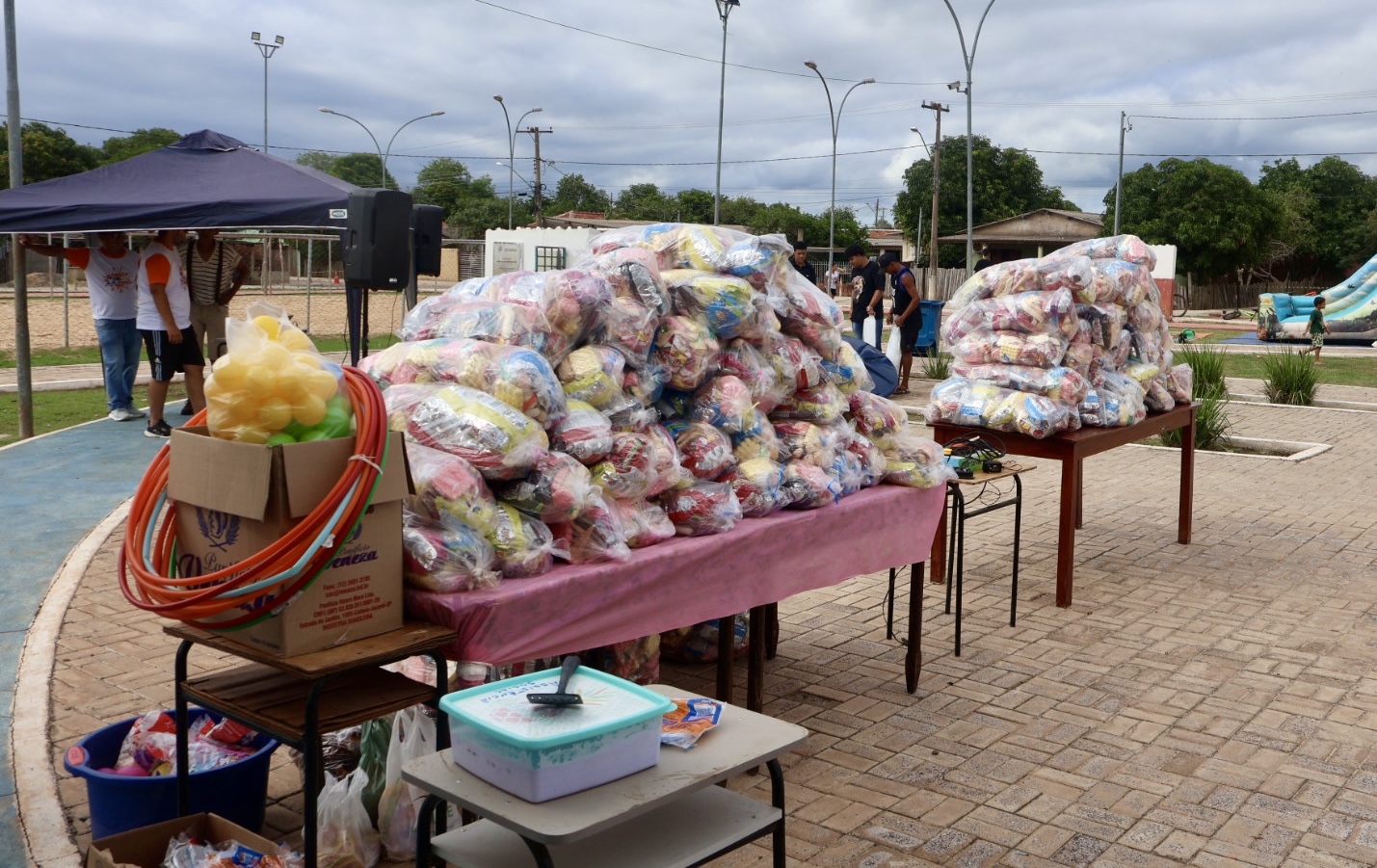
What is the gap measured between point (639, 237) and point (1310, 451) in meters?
9.54

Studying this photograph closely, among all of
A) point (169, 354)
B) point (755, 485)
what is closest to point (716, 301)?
point (755, 485)

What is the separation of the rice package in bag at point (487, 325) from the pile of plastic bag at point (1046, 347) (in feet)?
11.2

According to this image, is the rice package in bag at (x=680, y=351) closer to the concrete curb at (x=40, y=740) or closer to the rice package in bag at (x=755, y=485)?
the rice package in bag at (x=755, y=485)

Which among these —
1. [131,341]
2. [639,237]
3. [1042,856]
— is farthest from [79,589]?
[131,341]

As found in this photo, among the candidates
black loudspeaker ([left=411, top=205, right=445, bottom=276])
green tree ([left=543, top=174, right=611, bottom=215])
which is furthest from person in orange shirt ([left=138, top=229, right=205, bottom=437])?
green tree ([left=543, top=174, right=611, bottom=215])

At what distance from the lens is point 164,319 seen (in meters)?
10.3

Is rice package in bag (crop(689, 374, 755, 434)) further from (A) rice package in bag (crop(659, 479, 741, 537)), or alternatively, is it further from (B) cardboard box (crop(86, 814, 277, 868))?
(B) cardboard box (crop(86, 814, 277, 868))

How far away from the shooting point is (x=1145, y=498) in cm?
959

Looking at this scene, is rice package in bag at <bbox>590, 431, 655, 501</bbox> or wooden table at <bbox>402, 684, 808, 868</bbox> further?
rice package in bag at <bbox>590, 431, 655, 501</bbox>

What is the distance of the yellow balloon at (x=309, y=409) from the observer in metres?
2.84

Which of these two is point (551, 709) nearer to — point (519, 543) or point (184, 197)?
point (519, 543)

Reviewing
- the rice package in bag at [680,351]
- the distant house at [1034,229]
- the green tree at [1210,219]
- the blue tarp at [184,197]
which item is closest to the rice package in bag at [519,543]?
the rice package in bag at [680,351]

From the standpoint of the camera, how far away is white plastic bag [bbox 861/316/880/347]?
52.9 ft

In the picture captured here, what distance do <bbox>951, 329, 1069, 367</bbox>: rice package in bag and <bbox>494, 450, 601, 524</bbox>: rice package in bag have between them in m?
3.78
